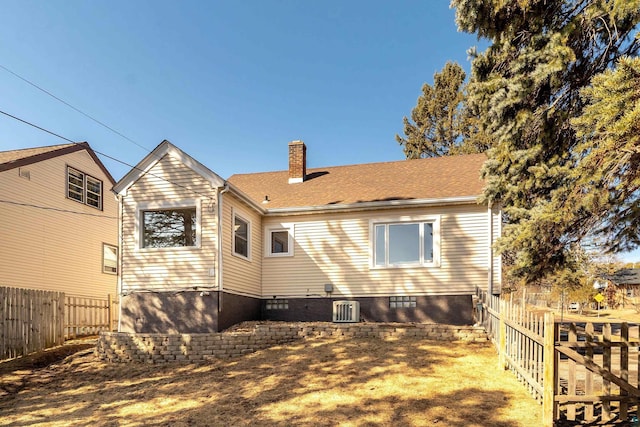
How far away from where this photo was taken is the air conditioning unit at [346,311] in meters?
13.0

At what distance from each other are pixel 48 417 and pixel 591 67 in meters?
12.7

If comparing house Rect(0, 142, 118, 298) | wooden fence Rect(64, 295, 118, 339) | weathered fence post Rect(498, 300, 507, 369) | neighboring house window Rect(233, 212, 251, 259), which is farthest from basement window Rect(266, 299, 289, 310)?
house Rect(0, 142, 118, 298)

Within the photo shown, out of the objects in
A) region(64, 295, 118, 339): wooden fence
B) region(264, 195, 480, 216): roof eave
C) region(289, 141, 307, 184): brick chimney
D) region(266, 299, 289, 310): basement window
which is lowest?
region(64, 295, 118, 339): wooden fence

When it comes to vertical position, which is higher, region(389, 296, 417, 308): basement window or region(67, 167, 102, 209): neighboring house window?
region(67, 167, 102, 209): neighboring house window

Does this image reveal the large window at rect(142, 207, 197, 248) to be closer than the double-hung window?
Yes

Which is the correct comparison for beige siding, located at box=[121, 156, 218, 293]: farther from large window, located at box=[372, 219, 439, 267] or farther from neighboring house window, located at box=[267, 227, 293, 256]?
large window, located at box=[372, 219, 439, 267]

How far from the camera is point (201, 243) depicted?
38.9ft

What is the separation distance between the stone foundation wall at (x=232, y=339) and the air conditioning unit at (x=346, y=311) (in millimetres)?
1649

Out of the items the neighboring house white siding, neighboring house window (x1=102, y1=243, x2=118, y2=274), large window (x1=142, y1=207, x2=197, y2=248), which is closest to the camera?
large window (x1=142, y1=207, x2=197, y2=248)

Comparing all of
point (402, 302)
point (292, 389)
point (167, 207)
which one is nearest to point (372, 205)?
point (402, 302)

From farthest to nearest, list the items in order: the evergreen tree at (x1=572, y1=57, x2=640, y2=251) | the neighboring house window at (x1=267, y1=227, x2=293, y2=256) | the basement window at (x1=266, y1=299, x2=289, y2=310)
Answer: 1. the neighboring house window at (x1=267, y1=227, x2=293, y2=256)
2. the basement window at (x1=266, y1=299, x2=289, y2=310)
3. the evergreen tree at (x1=572, y1=57, x2=640, y2=251)

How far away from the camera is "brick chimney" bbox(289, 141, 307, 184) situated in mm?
17281

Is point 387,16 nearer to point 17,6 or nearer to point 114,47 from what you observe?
point 114,47

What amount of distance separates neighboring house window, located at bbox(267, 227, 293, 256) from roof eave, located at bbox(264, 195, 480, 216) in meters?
0.63
